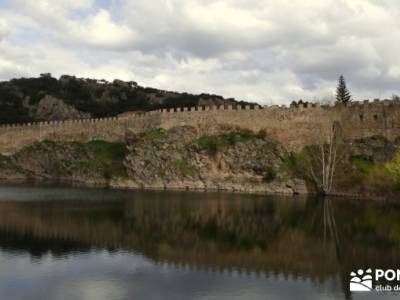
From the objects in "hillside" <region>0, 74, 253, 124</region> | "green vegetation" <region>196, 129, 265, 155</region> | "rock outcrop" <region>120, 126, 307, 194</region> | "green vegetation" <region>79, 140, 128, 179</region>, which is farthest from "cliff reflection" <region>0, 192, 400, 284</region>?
"hillside" <region>0, 74, 253, 124</region>

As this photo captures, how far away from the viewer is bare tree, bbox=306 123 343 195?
51.3 meters

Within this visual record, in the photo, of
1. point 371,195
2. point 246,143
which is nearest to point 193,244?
point 371,195

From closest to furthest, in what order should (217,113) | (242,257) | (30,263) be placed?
(30,263) < (242,257) < (217,113)

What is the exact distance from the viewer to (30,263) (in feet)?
73.2

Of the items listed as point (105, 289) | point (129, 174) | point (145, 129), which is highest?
point (145, 129)

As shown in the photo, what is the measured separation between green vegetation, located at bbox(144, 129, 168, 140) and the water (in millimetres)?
20493

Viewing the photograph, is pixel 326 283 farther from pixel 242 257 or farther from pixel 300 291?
pixel 242 257

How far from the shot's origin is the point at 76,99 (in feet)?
462

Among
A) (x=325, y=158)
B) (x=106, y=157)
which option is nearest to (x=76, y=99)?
(x=106, y=157)

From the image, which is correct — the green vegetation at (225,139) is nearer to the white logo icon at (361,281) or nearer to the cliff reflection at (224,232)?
the cliff reflection at (224,232)

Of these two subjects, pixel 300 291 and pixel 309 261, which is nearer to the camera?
pixel 300 291

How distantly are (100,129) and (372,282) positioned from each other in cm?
5878

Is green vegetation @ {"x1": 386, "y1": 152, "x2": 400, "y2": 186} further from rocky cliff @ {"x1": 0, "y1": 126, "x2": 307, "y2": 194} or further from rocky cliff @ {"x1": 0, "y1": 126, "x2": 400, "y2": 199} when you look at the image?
rocky cliff @ {"x1": 0, "y1": 126, "x2": 307, "y2": 194}

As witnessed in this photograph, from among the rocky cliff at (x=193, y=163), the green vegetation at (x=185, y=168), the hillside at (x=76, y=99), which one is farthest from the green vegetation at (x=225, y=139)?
the hillside at (x=76, y=99)
